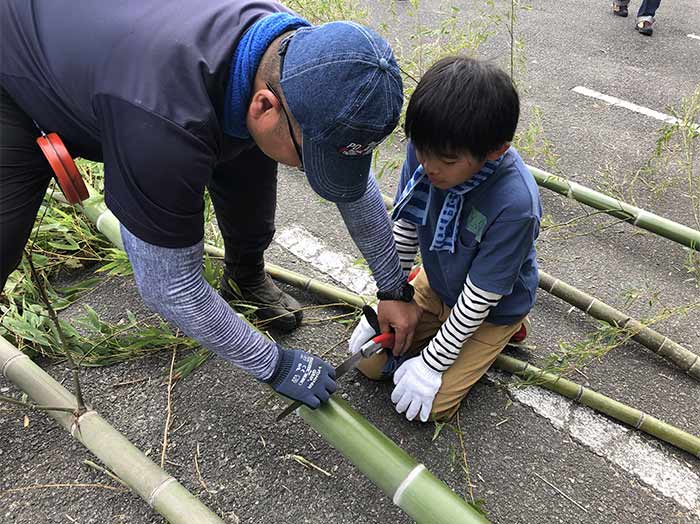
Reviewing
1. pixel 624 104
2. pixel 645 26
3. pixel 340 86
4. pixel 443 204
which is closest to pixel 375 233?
pixel 443 204

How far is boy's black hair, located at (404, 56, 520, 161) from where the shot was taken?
4.77 ft

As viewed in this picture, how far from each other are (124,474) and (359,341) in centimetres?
89

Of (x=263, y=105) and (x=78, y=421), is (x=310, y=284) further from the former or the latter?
(x=263, y=105)

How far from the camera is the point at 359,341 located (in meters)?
2.12

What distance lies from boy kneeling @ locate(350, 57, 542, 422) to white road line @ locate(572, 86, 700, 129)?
9.55 feet

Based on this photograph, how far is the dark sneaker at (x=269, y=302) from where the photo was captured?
91.8 inches

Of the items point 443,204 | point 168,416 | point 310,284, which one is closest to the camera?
point 443,204

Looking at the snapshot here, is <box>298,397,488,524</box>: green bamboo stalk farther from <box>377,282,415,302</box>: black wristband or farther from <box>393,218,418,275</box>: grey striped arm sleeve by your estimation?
<box>393,218,418,275</box>: grey striped arm sleeve

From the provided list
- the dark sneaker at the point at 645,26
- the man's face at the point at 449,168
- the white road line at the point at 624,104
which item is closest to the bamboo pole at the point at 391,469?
the man's face at the point at 449,168

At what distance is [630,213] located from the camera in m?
2.70

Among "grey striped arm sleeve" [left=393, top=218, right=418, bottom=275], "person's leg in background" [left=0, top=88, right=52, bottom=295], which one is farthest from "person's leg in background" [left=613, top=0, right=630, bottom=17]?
"person's leg in background" [left=0, top=88, right=52, bottom=295]

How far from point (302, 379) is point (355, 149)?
706 mm

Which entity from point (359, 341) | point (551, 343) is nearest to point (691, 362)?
point (551, 343)

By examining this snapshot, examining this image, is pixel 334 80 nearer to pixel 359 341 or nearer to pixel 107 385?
pixel 359 341
